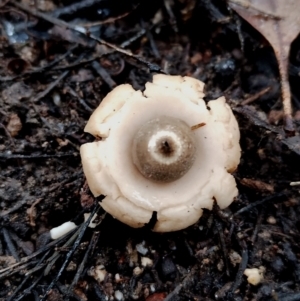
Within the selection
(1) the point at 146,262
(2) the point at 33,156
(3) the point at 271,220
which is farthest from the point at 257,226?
(2) the point at 33,156

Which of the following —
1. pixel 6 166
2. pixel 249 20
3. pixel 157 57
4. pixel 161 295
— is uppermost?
pixel 249 20

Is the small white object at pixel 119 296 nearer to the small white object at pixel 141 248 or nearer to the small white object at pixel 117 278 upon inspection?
the small white object at pixel 117 278

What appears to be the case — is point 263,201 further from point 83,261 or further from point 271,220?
point 83,261

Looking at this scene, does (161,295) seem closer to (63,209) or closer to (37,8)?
(63,209)

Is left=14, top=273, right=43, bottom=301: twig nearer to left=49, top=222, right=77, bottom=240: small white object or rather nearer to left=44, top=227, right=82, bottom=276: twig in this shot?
left=44, top=227, right=82, bottom=276: twig

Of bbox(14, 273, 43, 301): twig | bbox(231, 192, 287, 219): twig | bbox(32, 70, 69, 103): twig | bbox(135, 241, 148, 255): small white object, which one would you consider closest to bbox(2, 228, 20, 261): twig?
bbox(14, 273, 43, 301): twig

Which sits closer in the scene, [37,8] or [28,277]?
[28,277]

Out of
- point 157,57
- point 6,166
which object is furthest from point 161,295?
point 157,57
